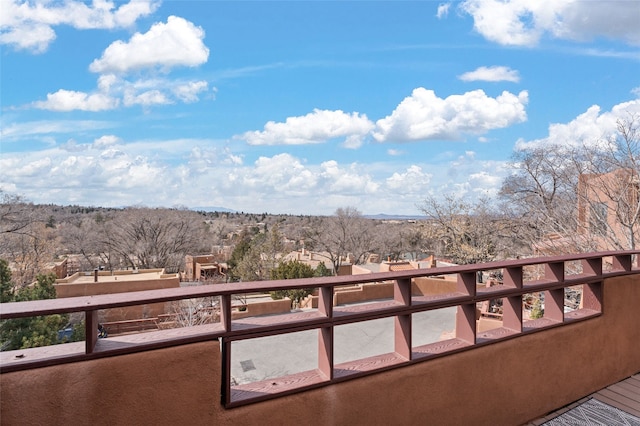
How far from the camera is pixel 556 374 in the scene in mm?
2553

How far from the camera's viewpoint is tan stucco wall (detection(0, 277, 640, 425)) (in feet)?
3.89

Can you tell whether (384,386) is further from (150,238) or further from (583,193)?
(150,238)

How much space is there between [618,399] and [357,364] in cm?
214

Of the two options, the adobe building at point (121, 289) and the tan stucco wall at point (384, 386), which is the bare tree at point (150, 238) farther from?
the tan stucco wall at point (384, 386)

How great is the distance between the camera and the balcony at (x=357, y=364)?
3.94 ft

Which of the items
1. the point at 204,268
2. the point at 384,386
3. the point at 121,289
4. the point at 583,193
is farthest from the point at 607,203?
the point at 204,268

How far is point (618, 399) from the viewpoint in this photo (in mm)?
2705

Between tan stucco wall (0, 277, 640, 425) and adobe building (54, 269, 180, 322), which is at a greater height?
tan stucco wall (0, 277, 640, 425)

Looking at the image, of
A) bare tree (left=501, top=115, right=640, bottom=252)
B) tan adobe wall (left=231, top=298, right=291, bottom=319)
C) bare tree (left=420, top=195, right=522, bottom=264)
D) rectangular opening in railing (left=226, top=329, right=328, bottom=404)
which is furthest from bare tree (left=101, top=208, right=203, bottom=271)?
bare tree (left=501, top=115, right=640, bottom=252)

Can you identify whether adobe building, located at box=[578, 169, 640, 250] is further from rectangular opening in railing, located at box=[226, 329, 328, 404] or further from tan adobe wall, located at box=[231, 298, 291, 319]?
tan adobe wall, located at box=[231, 298, 291, 319]

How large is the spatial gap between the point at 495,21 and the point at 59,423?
804 centimetres

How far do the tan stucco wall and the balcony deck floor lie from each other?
0.04 meters

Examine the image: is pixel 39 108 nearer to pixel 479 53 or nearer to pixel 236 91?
pixel 236 91

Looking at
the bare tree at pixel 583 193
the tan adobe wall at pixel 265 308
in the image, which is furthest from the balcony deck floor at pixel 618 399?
the tan adobe wall at pixel 265 308
